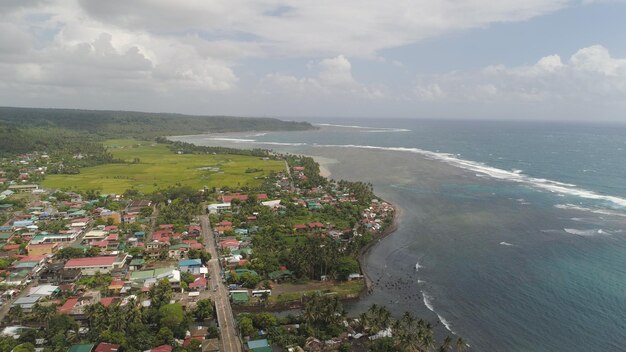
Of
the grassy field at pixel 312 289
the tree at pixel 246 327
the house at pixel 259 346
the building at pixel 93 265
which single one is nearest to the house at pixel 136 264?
the building at pixel 93 265

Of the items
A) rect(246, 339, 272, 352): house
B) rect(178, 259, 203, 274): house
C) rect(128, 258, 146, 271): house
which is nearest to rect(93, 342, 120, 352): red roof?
rect(246, 339, 272, 352): house

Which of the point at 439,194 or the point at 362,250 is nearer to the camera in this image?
the point at 362,250

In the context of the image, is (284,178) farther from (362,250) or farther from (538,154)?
(538,154)

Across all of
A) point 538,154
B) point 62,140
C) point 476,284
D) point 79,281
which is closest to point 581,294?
point 476,284

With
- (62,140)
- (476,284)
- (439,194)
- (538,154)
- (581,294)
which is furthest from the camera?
(62,140)

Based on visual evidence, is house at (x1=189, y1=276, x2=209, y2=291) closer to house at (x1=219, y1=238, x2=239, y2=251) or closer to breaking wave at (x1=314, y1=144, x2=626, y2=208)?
house at (x1=219, y1=238, x2=239, y2=251)

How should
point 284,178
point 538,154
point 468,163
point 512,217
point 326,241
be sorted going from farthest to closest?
point 538,154
point 468,163
point 284,178
point 512,217
point 326,241
